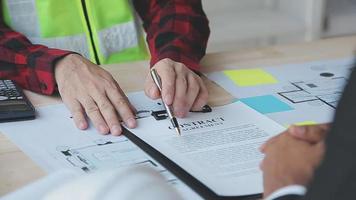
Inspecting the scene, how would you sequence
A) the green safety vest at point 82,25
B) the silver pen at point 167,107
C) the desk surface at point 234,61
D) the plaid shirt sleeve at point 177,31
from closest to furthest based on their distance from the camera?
the silver pen at point 167,107
the desk surface at point 234,61
the plaid shirt sleeve at point 177,31
the green safety vest at point 82,25

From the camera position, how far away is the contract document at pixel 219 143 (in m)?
0.79

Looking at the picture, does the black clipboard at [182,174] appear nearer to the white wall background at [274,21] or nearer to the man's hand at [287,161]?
the man's hand at [287,161]

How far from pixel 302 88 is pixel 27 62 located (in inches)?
20.3

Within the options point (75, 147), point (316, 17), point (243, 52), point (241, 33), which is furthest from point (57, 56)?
point (316, 17)

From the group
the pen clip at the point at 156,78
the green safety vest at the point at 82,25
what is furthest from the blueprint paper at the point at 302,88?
the green safety vest at the point at 82,25

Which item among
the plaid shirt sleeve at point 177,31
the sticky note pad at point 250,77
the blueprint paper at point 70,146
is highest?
the plaid shirt sleeve at point 177,31

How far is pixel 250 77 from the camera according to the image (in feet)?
3.89

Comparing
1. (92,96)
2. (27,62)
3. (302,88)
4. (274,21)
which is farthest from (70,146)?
(274,21)

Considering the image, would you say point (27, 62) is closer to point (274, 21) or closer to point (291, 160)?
point (291, 160)

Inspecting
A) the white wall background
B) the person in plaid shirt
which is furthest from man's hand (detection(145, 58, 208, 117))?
the white wall background

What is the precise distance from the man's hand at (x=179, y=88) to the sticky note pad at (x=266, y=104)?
8cm

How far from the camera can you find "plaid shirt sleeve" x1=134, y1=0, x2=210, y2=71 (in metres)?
1.23

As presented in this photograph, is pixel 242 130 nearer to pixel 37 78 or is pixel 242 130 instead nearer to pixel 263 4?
pixel 37 78

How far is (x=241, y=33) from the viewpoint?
2189mm
